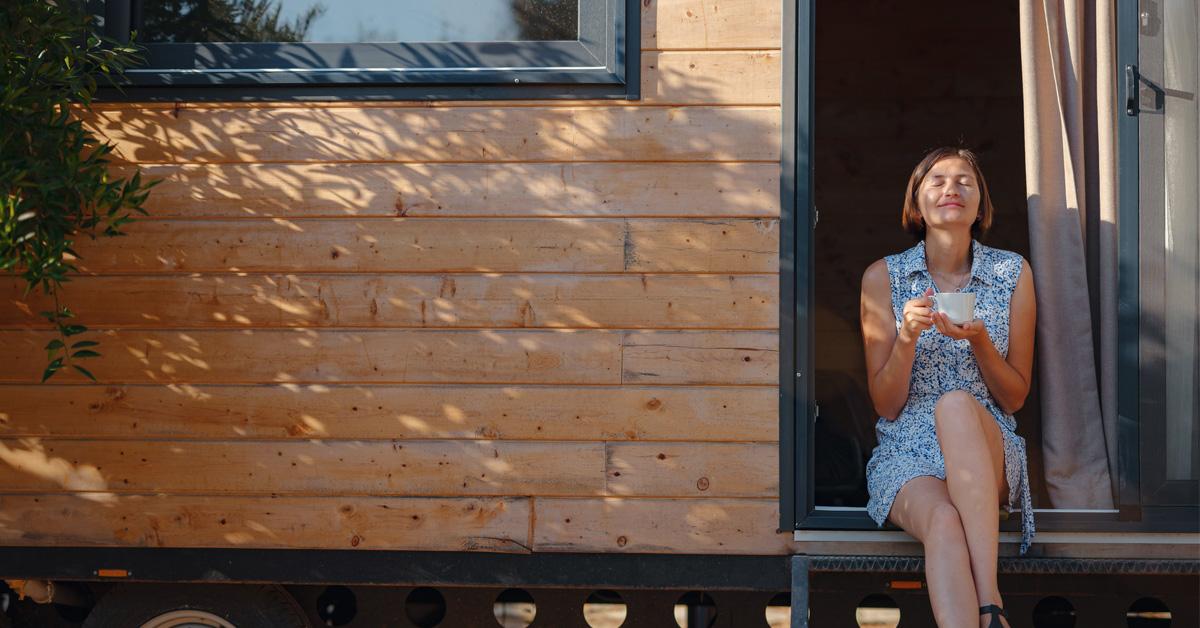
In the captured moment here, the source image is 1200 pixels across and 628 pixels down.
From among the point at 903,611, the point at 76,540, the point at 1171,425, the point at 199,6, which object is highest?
the point at 199,6

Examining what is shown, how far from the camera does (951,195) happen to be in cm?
253

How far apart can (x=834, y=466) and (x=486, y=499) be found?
1279 mm

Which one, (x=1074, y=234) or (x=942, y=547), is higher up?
(x=1074, y=234)

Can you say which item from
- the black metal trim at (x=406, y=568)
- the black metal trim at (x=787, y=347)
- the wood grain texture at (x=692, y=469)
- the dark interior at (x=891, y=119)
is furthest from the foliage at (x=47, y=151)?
the dark interior at (x=891, y=119)

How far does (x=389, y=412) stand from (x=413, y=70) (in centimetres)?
84

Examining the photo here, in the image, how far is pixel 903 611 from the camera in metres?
2.82

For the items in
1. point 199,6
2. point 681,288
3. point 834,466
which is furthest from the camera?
point 834,466

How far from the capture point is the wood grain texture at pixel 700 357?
254 centimetres

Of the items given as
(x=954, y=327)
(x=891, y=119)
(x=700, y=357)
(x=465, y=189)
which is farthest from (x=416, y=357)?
(x=891, y=119)

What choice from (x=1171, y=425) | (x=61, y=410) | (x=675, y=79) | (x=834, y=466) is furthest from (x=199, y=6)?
(x=1171, y=425)

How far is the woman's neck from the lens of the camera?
8.51ft

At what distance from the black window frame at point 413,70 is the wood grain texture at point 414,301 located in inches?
17.7

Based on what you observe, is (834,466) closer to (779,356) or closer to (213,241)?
(779,356)

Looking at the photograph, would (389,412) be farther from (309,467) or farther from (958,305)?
(958,305)
